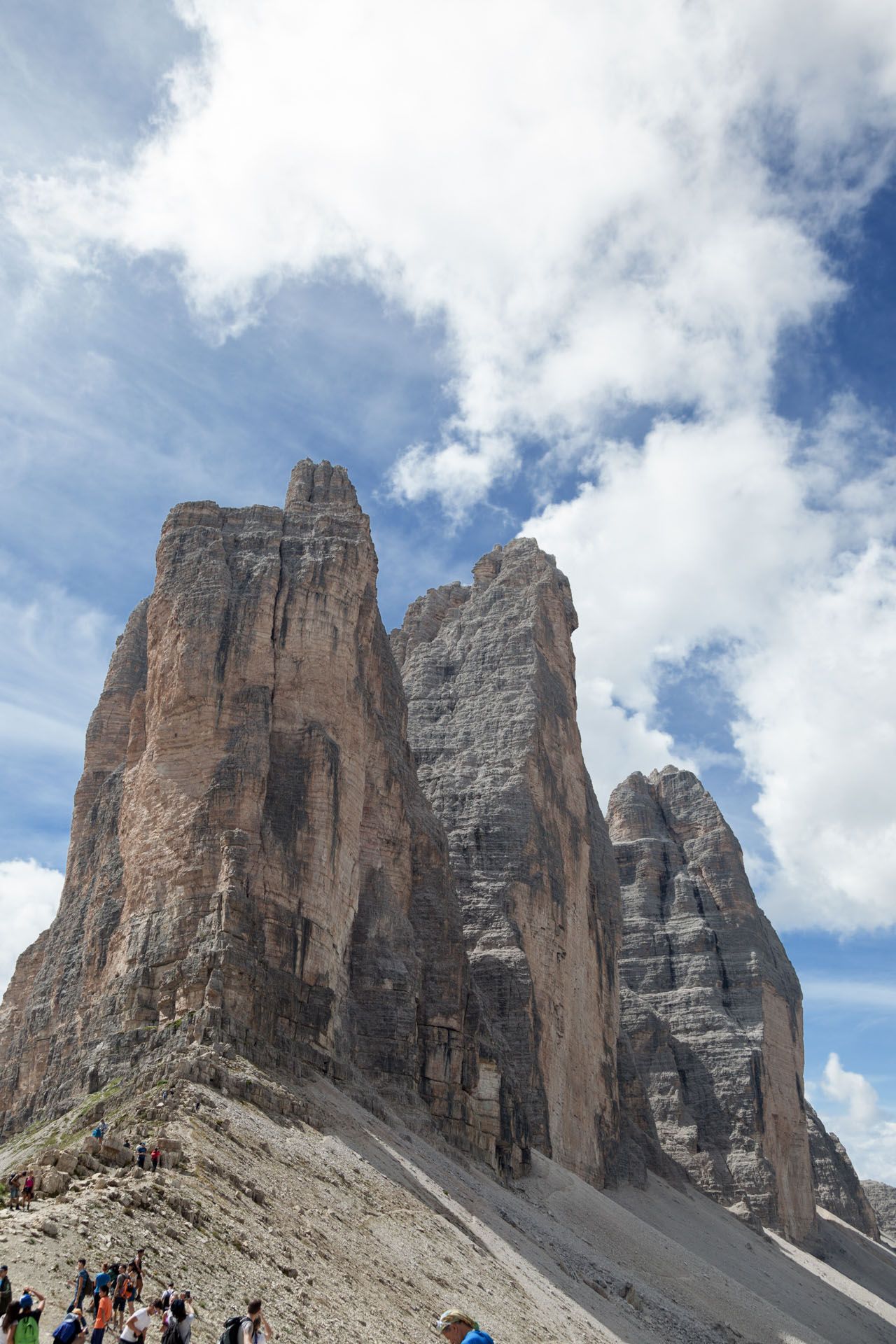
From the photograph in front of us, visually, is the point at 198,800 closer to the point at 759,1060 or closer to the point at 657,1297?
the point at 657,1297

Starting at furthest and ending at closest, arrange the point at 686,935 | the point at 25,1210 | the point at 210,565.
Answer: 1. the point at 686,935
2. the point at 210,565
3. the point at 25,1210

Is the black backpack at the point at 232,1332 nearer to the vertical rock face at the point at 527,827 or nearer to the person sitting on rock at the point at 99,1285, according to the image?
the person sitting on rock at the point at 99,1285

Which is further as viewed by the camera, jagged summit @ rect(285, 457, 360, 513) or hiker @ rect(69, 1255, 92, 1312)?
jagged summit @ rect(285, 457, 360, 513)

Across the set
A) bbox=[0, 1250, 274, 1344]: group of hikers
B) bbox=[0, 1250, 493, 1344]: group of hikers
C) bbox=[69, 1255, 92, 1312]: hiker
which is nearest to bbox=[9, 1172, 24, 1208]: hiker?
bbox=[0, 1250, 274, 1344]: group of hikers

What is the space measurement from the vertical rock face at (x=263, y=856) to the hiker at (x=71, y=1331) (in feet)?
81.7

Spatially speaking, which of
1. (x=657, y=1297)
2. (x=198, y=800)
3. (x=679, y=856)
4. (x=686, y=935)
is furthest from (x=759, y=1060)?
(x=198, y=800)

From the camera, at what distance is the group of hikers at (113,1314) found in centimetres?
1628

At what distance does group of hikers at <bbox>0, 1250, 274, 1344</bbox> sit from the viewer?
16281 mm

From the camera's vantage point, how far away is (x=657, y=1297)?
5081cm

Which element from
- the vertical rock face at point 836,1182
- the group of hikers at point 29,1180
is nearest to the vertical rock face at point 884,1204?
the vertical rock face at point 836,1182

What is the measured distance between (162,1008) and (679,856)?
88417 mm

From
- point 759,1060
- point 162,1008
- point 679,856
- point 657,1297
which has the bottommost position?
point 657,1297

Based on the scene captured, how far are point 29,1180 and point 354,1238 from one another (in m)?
10.4

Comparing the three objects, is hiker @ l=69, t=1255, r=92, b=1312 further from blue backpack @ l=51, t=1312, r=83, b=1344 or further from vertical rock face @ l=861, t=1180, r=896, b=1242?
vertical rock face @ l=861, t=1180, r=896, b=1242
